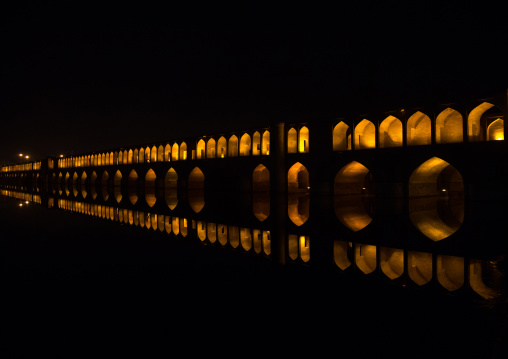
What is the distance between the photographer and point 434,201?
46.7 ft

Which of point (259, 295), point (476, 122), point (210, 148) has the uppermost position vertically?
point (210, 148)

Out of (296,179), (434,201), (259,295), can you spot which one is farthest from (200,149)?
(259,295)

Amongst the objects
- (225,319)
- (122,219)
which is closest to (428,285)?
(225,319)

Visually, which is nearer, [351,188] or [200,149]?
[351,188]

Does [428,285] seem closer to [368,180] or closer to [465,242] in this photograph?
[465,242]

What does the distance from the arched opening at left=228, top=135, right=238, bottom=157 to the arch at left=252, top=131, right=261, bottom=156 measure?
1.57 m

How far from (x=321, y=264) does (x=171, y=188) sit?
22731 mm

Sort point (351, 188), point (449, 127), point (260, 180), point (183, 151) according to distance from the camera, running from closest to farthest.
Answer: point (449, 127), point (351, 188), point (260, 180), point (183, 151)

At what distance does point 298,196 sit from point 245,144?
480cm

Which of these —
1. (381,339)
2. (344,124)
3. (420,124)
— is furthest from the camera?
(344,124)

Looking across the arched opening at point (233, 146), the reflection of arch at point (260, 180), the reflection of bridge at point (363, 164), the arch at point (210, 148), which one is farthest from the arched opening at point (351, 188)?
the arch at point (210, 148)

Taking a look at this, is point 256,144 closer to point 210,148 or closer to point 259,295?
point 210,148

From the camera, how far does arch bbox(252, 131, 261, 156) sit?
2028 cm

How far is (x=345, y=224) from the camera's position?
8.71 metres
